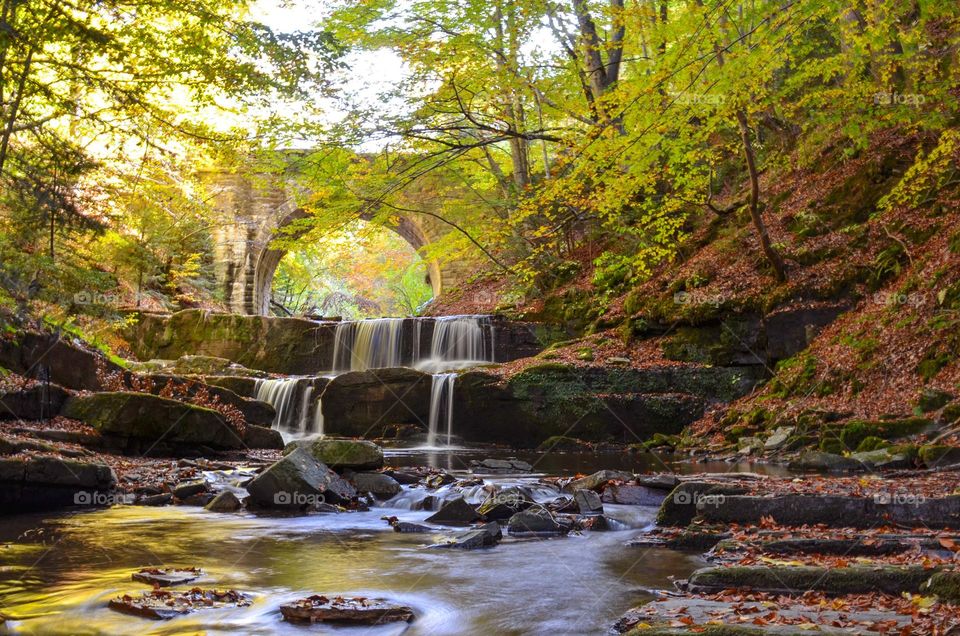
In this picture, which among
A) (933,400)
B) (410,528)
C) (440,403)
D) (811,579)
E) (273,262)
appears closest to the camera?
(811,579)

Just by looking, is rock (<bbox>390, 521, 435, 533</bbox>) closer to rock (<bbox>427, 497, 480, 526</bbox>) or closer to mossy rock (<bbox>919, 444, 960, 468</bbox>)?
rock (<bbox>427, 497, 480, 526</bbox>)

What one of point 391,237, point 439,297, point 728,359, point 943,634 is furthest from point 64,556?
point 391,237

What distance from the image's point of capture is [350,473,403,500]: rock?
8.17 meters

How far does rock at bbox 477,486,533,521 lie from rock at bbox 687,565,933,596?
298cm

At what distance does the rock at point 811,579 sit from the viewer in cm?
354

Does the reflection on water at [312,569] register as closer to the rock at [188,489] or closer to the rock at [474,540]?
the rock at [474,540]

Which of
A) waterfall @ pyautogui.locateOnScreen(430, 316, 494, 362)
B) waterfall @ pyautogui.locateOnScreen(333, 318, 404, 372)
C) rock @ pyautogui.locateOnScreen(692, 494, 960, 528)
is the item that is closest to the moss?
rock @ pyautogui.locateOnScreen(692, 494, 960, 528)

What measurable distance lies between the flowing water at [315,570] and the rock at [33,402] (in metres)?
3.10

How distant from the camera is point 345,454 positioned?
28.7 feet

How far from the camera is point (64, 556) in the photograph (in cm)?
514

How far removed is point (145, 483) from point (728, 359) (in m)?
9.79

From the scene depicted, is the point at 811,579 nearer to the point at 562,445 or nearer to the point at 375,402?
the point at 562,445

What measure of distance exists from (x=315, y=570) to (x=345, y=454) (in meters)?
3.83

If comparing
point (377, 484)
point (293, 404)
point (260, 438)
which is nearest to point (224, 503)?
point (377, 484)
